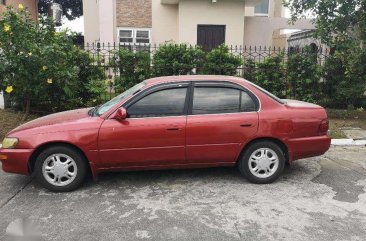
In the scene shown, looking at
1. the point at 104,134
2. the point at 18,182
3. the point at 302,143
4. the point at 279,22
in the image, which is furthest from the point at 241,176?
the point at 279,22

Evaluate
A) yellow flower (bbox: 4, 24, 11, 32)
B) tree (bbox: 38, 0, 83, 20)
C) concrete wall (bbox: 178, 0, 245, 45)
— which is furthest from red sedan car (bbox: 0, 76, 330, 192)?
tree (bbox: 38, 0, 83, 20)

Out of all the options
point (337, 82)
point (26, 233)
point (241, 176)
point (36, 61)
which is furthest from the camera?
point (337, 82)

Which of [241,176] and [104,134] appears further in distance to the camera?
[241,176]

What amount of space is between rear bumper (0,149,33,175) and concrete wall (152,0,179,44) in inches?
498

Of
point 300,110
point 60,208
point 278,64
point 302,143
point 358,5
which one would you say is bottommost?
point 60,208

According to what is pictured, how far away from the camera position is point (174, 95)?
16.5 ft

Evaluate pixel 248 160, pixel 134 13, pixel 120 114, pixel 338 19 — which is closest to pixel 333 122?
pixel 338 19

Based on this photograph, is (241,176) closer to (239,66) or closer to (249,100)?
(249,100)

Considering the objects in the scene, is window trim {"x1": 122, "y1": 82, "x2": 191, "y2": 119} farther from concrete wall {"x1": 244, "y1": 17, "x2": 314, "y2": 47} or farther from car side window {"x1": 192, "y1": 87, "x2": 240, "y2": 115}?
concrete wall {"x1": 244, "y1": 17, "x2": 314, "y2": 47}

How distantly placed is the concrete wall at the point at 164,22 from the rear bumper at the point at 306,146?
12224mm

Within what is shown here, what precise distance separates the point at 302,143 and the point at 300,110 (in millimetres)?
473

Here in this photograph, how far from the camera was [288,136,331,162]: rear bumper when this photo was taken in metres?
5.13

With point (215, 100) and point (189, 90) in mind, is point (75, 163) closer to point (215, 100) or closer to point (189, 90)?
point (189, 90)

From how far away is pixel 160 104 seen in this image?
4.98 m
